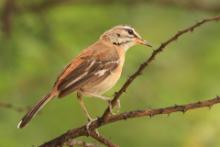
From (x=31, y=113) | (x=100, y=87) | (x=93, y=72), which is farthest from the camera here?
(x=93, y=72)

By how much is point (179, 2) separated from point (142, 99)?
284cm

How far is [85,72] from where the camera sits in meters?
7.33

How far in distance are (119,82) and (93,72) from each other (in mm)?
4108

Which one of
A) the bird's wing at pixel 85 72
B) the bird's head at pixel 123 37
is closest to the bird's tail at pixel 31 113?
the bird's wing at pixel 85 72

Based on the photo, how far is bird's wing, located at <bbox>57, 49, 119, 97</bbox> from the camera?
22.5ft

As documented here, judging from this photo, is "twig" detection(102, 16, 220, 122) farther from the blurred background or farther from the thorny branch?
the blurred background

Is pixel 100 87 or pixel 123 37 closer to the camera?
pixel 100 87

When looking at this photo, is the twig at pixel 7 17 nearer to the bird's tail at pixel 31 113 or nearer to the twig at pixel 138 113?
the bird's tail at pixel 31 113

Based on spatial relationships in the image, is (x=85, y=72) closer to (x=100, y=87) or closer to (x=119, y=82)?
(x=100, y=87)

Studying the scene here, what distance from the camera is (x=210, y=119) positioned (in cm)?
1059

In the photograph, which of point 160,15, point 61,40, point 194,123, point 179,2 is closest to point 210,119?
point 194,123

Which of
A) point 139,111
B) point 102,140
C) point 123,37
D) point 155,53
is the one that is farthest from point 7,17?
point 155,53

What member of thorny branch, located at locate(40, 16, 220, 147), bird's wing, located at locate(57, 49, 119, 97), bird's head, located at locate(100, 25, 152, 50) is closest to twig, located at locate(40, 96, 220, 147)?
thorny branch, located at locate(40, 16, 220, 147)

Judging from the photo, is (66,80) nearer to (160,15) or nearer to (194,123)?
(194,123)
